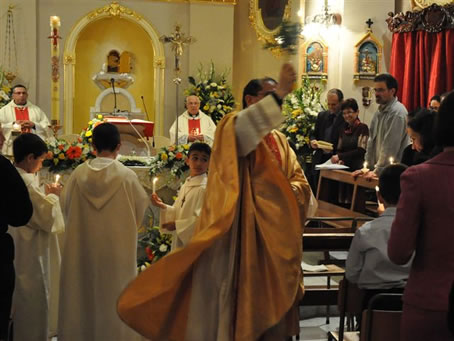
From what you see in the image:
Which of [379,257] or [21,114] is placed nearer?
[379,257]

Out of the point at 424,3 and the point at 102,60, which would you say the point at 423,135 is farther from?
the point at 102,60

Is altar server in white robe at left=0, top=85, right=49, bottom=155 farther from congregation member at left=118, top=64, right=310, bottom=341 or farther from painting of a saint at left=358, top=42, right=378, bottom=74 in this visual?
congregation member at left=118, top=64, right=310, bottom=341

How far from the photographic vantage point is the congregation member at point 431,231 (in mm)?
2834

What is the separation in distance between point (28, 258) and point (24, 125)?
14.2 feet

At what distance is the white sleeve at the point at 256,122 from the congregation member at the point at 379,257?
26.2 inches

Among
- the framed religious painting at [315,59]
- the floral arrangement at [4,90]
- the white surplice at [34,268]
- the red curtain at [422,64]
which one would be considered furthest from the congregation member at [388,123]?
the floral arrangement at [4,90]

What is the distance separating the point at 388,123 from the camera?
7559mm

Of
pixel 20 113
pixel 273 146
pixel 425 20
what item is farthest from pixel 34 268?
pixel 425 20

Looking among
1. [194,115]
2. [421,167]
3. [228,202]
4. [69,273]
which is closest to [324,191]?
[194,115]

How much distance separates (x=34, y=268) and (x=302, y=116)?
7281mm

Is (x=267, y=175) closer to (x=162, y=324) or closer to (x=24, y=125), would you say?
(x=162, y=324)

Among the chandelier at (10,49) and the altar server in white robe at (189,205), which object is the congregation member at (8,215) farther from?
the chandelier at (10,49)

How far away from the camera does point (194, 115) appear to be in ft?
38.8

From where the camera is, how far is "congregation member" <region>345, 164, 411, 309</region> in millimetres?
3836
